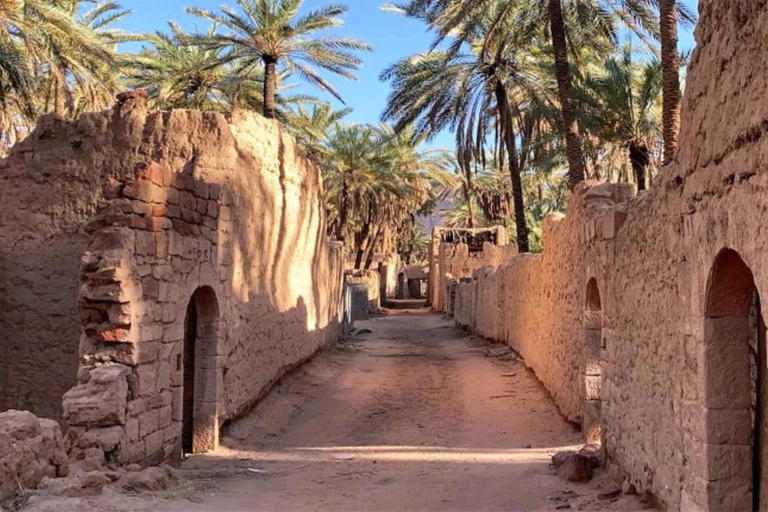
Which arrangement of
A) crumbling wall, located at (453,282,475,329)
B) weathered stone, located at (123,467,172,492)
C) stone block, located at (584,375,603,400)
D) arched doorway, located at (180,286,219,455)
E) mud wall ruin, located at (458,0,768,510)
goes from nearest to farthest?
mud wall ruin, located at (458,0,768,510)
weathered stone, located at (123,467,172,492)
arched doorway, located at (180,286,219,455)
stone block, located at (584,375,603,400)
crumbling wall, located at (453,282,475,329)

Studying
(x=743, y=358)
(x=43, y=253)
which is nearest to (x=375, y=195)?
(x=43, y=253)

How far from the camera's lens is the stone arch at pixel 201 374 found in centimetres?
848

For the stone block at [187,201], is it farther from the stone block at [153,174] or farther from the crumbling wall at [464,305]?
the crumbling wall at [464,305]

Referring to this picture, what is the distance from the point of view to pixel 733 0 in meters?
4.28

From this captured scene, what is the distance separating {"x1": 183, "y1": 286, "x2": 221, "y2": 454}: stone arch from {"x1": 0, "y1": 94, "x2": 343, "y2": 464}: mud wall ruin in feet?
0.05

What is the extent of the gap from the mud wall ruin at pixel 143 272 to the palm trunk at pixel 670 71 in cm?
637

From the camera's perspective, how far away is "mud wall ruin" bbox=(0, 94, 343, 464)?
6.61 meters

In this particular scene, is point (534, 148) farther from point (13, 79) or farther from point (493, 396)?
point (13, 79)

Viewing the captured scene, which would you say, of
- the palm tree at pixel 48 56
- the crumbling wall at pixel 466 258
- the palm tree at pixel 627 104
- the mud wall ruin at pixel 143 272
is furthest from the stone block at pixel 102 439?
the crumbling wall at pixel 466 258

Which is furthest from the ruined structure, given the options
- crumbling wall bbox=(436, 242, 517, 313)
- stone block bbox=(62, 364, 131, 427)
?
stone block bbox=(62, 364, 131, 427)

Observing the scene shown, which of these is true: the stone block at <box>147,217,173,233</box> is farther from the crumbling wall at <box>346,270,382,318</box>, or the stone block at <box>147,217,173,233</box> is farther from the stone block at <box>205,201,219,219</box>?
the crumbling wall at <box>346,270,382,318</box>

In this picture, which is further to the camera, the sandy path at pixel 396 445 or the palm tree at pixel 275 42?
the palm tree at pixel 275 42

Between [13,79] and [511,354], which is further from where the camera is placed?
[511,354]

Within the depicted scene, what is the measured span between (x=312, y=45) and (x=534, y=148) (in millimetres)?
6612
